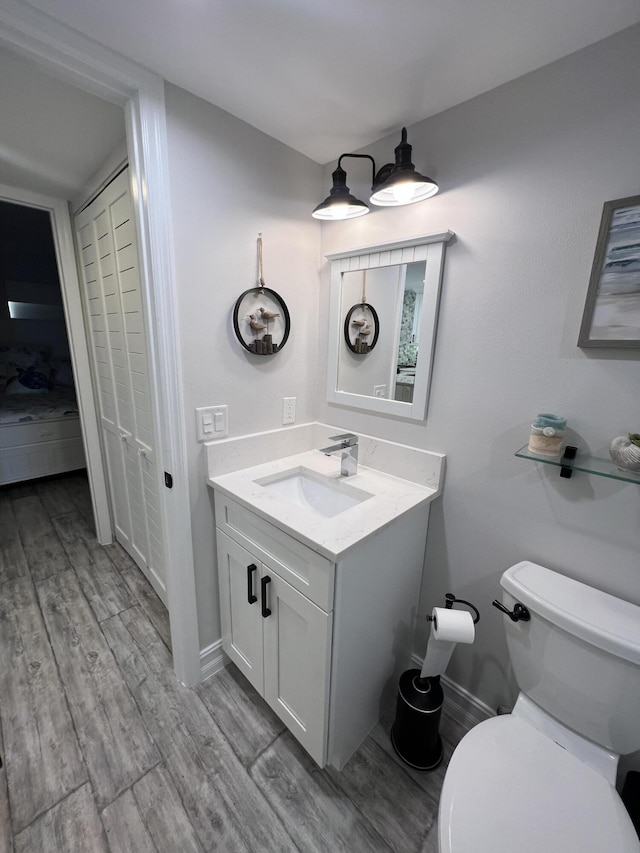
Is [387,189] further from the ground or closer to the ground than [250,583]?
further from the ground

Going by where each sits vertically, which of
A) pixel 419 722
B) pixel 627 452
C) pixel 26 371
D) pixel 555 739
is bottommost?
pixel 419 722

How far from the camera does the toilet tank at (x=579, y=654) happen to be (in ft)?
2.72

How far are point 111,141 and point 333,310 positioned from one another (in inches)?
43.8

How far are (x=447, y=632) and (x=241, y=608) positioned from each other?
77 centimetres

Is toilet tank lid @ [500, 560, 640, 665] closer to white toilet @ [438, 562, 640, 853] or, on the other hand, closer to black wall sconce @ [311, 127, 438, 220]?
white toilet @ [438, 562, 640, 853]

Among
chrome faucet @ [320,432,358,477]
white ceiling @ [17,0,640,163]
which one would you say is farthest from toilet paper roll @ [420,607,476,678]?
white ceiling @ [17,0,640,163]

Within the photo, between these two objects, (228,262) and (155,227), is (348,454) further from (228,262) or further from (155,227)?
(155,227)

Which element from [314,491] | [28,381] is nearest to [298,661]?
[314,491]

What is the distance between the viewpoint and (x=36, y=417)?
3.21m

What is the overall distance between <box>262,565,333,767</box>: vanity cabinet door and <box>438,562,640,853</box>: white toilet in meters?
0.39

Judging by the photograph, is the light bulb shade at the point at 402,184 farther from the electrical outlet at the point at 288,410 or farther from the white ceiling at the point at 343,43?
the electrical outlet at the point at 288,410

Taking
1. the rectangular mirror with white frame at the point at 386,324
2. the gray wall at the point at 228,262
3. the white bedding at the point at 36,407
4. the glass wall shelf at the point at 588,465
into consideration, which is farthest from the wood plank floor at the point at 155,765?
the white bedding at the point at 36,407

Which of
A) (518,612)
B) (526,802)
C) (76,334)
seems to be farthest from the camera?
(76,334)

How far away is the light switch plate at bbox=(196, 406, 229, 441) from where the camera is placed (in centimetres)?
128
